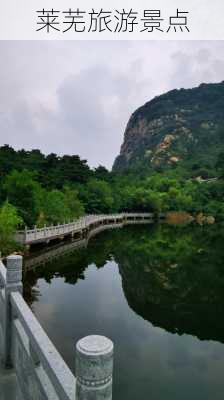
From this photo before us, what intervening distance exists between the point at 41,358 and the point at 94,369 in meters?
1.16

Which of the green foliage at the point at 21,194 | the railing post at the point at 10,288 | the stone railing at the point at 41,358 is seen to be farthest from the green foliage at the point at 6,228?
the railing post at the point at 10,288

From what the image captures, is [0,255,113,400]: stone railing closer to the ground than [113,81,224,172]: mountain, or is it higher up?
closer to the ground

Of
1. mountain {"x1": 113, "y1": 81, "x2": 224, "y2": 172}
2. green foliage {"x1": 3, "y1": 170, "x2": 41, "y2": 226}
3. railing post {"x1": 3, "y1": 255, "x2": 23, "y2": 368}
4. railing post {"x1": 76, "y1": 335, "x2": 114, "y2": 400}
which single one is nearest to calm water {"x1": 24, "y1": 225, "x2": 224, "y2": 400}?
railing post {"x1": 3, "y1": 255, "x2": 23, "y2": 368}

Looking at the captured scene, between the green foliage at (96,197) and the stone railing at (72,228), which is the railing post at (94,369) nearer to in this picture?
the stone railing at (72,228)

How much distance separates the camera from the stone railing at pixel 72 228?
1954 centimetres

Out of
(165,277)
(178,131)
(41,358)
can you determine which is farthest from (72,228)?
(178,131)

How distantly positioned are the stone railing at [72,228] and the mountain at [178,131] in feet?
111

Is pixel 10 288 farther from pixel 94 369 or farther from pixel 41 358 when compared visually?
pixel 94 369

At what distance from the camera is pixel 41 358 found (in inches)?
105

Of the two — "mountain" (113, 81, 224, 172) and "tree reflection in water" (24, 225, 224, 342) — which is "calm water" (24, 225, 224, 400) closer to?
"tree reflection in water" (24, 225, 224, 342)

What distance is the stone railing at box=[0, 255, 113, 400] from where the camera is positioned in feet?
5.60

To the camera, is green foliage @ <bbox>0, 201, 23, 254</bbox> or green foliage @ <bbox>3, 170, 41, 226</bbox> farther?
green foliage @ <bbox>3, 170, 41, 226</bbox>

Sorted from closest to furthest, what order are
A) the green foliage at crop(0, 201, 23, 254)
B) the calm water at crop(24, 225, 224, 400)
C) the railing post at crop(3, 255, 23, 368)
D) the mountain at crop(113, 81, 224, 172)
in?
the railing post at crop(3, 255, 23, 368)
the calm water at crop(24, 225, 224, 400)
the green foliage at crop(0, 201, 23, 254)
the mountain at crop(113, 81, 224, 172)

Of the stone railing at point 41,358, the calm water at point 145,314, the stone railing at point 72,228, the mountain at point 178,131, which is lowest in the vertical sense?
the calm water at point 145,314
